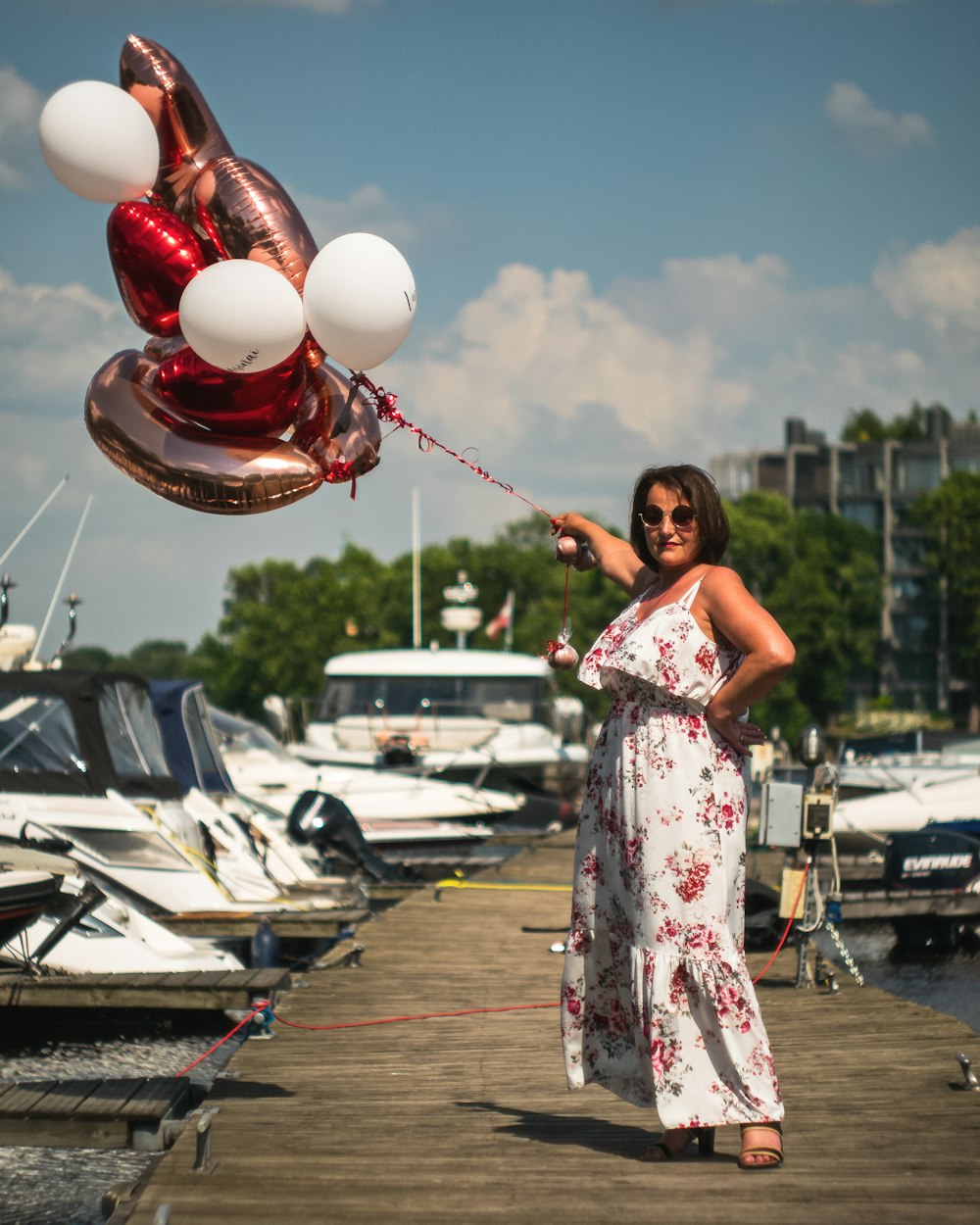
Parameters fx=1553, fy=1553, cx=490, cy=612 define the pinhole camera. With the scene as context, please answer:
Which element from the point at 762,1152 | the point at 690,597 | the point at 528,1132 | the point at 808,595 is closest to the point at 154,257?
the point at 690,597

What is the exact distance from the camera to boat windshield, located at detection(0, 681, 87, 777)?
432 inches

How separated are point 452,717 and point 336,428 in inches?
684

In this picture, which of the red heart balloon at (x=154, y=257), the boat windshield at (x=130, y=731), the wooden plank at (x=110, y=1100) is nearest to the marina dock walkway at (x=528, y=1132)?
the wooden plank at (x=110, y=1100)

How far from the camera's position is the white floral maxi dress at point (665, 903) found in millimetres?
4113

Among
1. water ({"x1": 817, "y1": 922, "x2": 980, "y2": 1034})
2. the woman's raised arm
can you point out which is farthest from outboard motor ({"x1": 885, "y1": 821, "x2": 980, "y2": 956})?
the woman's raised arm

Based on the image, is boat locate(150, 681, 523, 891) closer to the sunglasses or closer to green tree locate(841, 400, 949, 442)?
the sunglasses

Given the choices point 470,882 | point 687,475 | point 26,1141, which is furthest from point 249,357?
point 470,882

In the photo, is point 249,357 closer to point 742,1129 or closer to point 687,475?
point 687,475

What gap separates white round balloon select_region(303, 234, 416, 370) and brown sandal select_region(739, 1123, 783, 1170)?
259cm

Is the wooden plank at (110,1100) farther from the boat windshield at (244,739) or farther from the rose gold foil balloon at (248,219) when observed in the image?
the boat windshield at (244,739)

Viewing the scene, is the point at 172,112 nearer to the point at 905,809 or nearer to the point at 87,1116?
the point at 87,1116

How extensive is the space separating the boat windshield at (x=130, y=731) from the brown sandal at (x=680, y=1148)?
7488mm

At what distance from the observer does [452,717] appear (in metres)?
22.5

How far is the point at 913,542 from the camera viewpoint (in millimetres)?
94500
